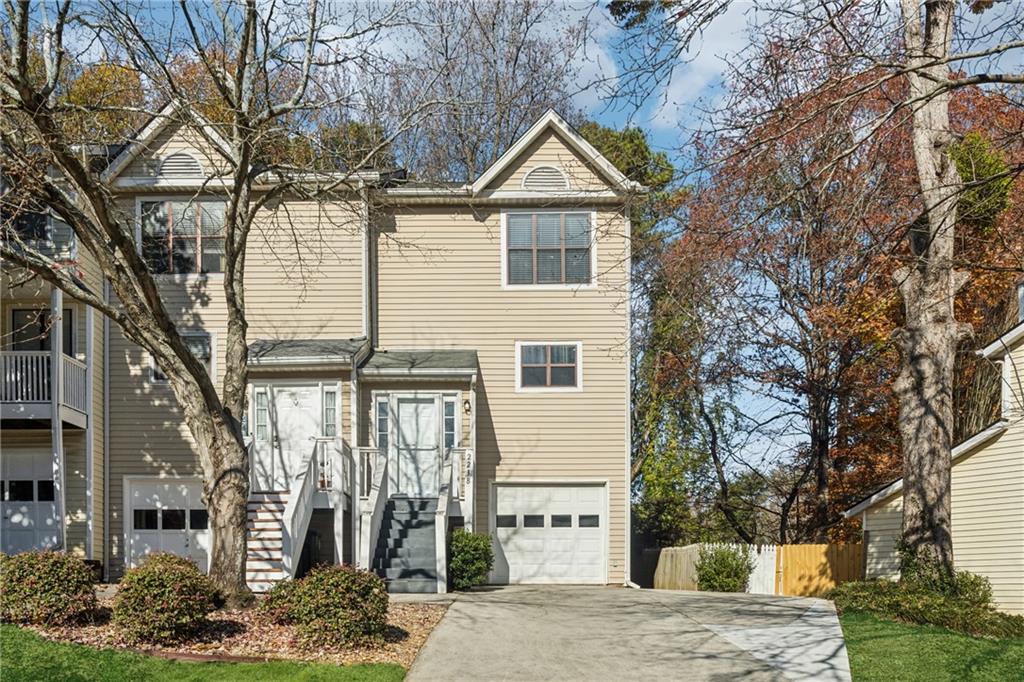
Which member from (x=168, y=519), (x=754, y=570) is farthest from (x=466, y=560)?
(x=754, y=570)

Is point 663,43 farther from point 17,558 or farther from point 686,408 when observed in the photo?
point 686,408

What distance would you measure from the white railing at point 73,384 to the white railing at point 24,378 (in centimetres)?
32

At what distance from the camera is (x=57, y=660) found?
12.4m

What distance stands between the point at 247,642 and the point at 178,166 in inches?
484

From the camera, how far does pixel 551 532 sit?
23375 millimetres

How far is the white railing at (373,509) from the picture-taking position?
19.9 m

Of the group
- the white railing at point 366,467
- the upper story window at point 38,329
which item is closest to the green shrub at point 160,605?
the white railing at point 366,467

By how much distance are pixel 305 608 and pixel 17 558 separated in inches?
141

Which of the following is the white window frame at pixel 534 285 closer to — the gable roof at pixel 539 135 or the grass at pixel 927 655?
the gable roof at pixel 539 135

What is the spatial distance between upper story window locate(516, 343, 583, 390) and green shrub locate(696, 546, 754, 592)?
4.65m

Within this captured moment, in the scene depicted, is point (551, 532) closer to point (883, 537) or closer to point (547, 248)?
point (547, 248)

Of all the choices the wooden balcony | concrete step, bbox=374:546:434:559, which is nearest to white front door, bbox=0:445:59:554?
the wooden balcony

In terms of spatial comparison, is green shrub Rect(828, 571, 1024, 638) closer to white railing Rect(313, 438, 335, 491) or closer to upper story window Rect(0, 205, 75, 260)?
white railing Rect(313, 438, 335, 491)

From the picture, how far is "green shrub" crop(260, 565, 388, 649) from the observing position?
13.8m
